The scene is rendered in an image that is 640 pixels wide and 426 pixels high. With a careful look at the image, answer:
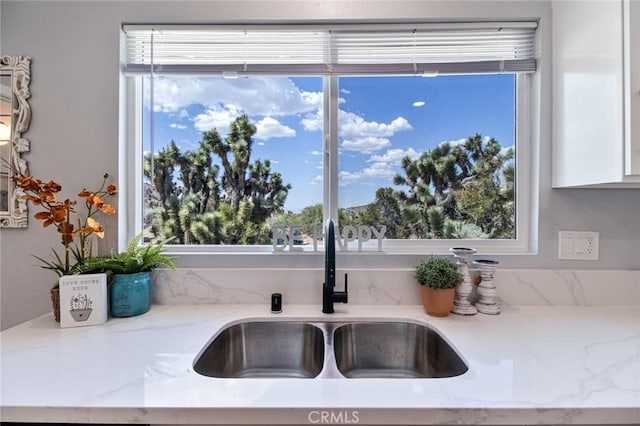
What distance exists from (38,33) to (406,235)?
6.21 ft

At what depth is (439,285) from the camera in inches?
42.5

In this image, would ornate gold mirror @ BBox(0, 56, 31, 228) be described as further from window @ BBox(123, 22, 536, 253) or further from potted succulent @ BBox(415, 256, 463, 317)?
potted succulent @ BBox(415, 256, 463, 317)

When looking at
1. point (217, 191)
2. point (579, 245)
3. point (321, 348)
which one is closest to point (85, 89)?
point (217, 191)

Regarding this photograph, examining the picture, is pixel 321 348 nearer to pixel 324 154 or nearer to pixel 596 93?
pixel 324 154

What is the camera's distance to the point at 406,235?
53.9 inches

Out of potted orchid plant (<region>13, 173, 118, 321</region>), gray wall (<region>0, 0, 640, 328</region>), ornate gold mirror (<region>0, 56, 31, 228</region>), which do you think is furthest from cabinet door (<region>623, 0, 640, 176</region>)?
ornate gold mirror (<region>0, 56, 31, 228</region>)

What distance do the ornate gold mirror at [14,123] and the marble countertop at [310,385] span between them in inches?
22.0

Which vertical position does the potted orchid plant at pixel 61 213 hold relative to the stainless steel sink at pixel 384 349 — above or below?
above

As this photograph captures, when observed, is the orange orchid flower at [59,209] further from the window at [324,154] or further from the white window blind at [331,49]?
the white window blind at [331,49]

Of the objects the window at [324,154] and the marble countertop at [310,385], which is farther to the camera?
the window at [324,154]

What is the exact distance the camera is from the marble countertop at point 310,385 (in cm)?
60

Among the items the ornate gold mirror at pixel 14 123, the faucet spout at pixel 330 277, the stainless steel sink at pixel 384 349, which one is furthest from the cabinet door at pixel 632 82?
the ornate gold mirror at pixel 14 123

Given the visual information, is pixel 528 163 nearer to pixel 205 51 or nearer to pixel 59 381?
pixel 205 51

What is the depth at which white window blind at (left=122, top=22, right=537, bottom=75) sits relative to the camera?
1.27 meters
